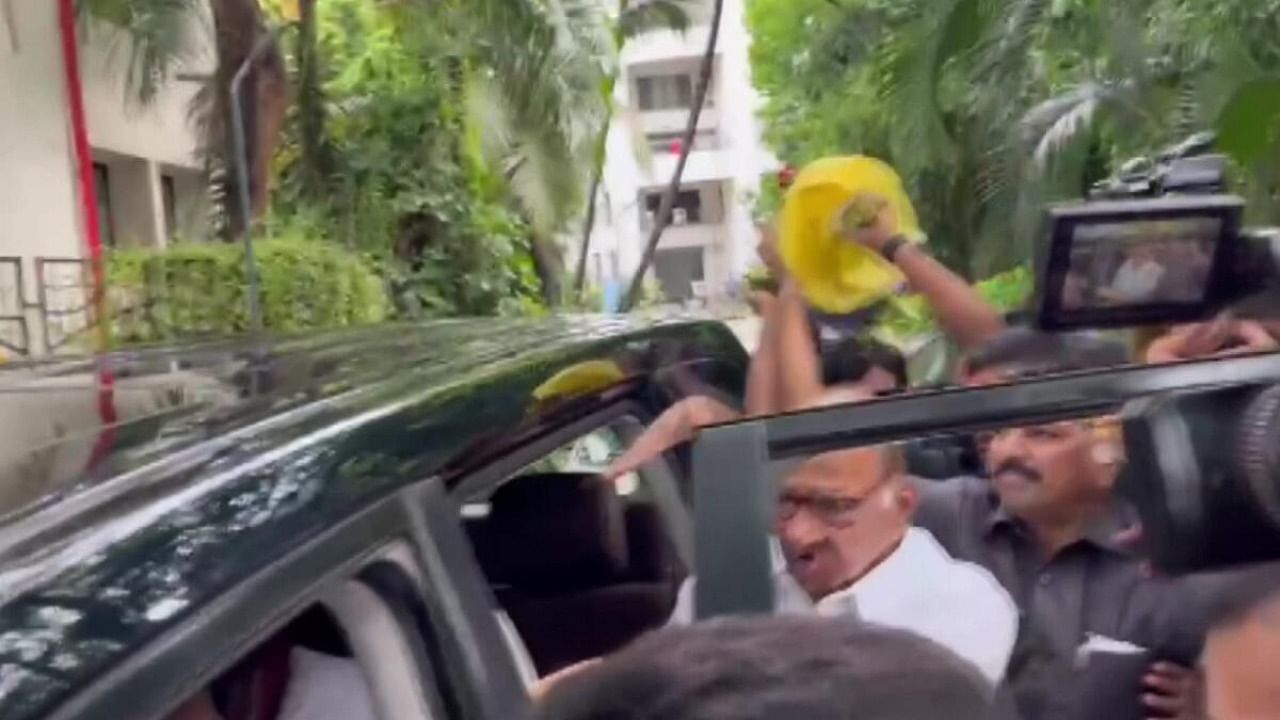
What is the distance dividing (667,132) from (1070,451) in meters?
25.8

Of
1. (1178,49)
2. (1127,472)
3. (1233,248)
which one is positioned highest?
(1178,49)

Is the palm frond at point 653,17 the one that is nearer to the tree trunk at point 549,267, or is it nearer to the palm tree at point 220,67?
the tree trunk at point 549,267

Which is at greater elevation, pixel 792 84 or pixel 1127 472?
pixel 792 84

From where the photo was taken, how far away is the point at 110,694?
3.23 feet

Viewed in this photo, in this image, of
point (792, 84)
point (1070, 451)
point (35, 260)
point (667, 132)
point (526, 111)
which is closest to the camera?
point (1070, 451)

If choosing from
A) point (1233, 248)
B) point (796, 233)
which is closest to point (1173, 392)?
point (1233, 248)

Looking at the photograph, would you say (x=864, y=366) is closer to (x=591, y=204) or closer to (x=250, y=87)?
(x=250, y=87)

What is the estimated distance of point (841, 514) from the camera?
1.59 meters

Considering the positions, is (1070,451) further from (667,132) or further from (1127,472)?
(667,132)

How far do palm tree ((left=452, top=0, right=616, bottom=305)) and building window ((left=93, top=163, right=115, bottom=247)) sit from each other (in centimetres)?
295

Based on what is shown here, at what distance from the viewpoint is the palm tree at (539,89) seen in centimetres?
1355

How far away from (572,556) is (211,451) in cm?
75

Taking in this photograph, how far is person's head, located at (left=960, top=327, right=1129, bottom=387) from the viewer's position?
175cm

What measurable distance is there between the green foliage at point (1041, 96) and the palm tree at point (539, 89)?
247 cm
